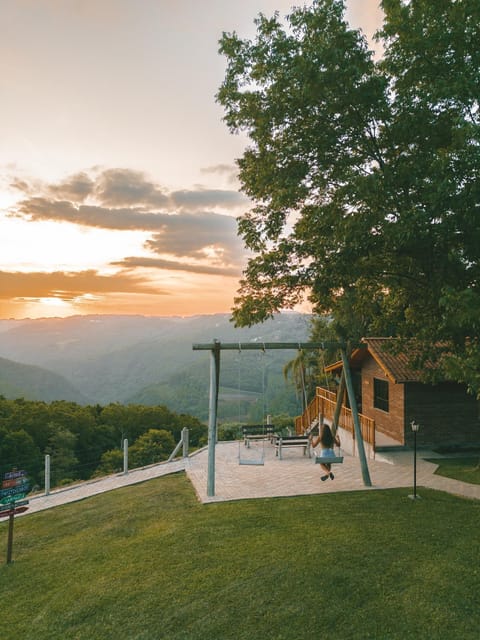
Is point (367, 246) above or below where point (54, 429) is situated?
above

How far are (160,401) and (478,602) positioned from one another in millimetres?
162154

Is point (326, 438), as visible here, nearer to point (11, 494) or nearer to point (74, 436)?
point (11, 494)

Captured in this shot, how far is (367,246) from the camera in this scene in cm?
895

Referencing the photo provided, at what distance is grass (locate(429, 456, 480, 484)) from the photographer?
478 inches

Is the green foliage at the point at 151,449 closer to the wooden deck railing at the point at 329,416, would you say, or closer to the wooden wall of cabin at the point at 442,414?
the wooden deck railing at the point at 329,416

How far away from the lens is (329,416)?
20531mm

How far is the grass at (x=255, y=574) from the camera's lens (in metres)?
5.11

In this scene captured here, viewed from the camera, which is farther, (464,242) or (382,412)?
(382,412)

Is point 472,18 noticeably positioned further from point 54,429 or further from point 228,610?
point 54,429

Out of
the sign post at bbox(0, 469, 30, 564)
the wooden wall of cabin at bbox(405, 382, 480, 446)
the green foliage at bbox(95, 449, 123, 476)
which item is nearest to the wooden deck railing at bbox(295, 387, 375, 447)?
the wooden wall of cabin at bbox(405, 382, 480, 446)

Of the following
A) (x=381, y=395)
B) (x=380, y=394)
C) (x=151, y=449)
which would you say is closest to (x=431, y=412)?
(x=381, y=395)

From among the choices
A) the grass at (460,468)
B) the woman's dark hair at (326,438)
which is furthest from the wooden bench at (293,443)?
the woman's dark hair at (326,438)

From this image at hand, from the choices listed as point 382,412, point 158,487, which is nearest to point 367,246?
point 158,487

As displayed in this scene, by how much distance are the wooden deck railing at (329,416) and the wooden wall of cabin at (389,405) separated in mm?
1298
